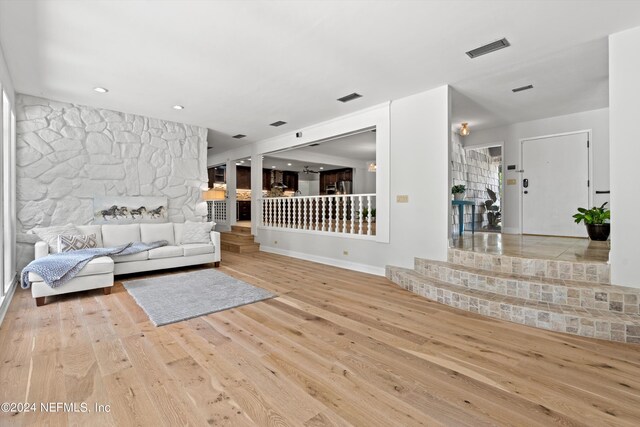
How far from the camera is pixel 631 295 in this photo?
271 cm

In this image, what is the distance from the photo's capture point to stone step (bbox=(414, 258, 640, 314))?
275 centimetres

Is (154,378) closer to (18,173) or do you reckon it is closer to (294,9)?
(294,9)

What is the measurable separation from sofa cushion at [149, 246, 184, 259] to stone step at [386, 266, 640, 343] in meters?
3.92

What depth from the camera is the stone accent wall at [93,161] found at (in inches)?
180

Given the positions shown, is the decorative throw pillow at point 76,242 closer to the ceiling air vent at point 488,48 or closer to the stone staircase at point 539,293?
the stone staircase at point 539,293

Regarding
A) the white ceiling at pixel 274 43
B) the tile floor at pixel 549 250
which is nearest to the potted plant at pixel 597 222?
the tile floor at pixel 549 250

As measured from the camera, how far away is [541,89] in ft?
14.2

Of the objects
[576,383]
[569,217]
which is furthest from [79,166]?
[569,217]

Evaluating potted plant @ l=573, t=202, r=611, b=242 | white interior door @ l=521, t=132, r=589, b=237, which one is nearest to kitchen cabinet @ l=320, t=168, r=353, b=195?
white interior door @ l=521, t=132, r=589, b=237

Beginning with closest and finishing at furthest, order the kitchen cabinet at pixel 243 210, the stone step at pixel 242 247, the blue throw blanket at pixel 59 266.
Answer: the blue throw blanket at pixel 59 266 → the stone step at pixel 242 247 → the kitchen cabinet at pixel 243 210

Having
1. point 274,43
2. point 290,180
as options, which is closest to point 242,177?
point 290,180

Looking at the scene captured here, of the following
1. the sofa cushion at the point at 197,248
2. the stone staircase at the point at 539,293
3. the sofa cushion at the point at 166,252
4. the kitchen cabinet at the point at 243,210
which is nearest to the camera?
the stone staircase at the point at 539,293

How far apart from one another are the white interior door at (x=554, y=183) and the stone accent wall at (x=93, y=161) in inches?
265

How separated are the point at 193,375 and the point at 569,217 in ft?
22.0
